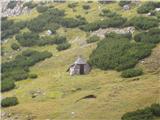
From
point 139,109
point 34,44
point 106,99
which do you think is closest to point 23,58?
point 34,44

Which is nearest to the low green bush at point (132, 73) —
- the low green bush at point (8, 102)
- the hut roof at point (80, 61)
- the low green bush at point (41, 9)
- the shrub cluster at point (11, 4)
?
the hut roof at point (80, 61)

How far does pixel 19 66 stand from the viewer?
52500 mm

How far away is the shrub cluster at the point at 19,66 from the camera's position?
47.5 metres

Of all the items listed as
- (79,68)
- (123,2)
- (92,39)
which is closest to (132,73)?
(79,68)

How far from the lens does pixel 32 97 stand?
41500 millimetres

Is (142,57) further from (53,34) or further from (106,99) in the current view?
(53,34)

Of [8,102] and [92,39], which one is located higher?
[92,39]

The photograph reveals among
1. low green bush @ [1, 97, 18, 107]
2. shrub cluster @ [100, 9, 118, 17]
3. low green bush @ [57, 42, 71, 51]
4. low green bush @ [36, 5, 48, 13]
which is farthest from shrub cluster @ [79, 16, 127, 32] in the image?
low green bush @ [1, 97, 18, 107]

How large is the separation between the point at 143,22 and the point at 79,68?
11.3 metres

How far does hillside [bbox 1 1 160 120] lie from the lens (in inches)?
1383

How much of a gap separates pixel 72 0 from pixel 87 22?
39.0ft

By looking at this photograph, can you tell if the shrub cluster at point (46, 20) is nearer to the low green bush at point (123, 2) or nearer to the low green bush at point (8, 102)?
the low green bush at point (123, 2)

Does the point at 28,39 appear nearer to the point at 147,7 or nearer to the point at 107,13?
the point at 107,13

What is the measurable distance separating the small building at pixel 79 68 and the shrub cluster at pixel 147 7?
16099 millimetres
